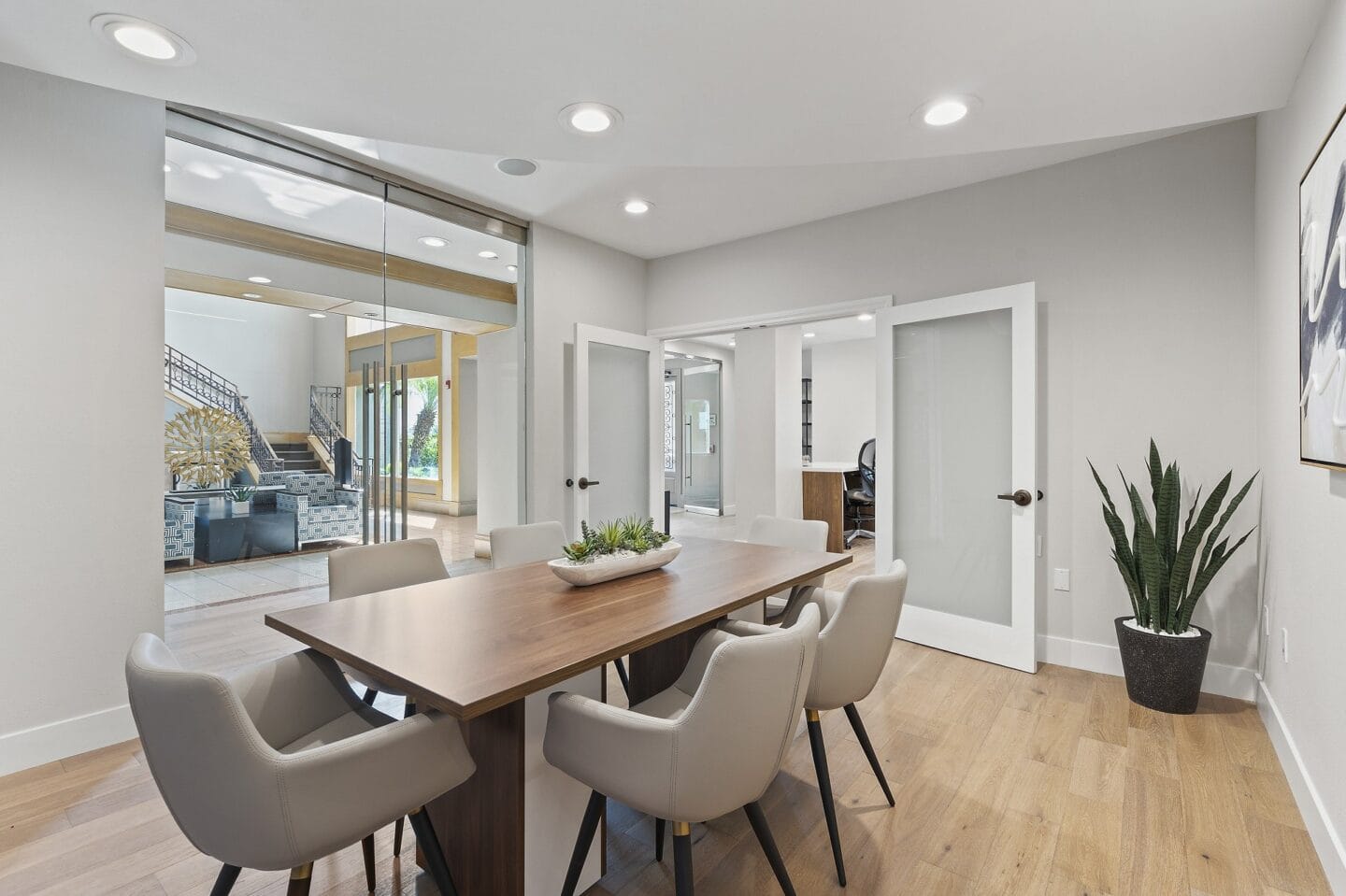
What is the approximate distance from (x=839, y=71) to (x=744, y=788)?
199 centimetres

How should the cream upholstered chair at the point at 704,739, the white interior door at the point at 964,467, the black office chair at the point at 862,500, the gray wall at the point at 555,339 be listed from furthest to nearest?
1. the black office chair at the point at 862,500
2. the gray wall at the point at 555,339
3. the white interior door at the point at 964,467
4. the cream upholstered chair at the point at 704,739

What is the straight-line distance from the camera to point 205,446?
2.71 m

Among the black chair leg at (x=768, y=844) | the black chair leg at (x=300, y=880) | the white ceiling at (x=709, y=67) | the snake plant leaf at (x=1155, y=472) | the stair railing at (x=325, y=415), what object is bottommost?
the black chair leg at (x=768, y=844)

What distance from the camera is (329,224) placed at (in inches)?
127

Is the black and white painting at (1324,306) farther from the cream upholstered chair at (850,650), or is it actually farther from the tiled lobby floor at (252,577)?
the tiled lobby floor at (252,577)

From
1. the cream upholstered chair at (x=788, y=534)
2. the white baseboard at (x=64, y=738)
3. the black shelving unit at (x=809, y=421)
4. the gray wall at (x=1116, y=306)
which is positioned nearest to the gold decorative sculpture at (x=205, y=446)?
the white baseboard at (x=64, y=738)

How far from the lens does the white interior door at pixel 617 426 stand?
4.19 metres

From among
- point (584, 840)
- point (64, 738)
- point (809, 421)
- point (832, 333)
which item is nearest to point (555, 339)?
point (64, 738)

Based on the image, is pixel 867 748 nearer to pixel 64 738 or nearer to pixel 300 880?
pixel 300 880

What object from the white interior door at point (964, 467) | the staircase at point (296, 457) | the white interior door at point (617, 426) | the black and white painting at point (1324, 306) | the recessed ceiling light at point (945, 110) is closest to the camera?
the black and white painting at point (1324, 306)

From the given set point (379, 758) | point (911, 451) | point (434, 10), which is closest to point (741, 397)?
point (911, 451)

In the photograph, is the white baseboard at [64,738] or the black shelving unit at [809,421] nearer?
the white baseboard at [64,738]

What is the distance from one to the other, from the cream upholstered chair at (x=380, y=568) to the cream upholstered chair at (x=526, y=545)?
266 mm

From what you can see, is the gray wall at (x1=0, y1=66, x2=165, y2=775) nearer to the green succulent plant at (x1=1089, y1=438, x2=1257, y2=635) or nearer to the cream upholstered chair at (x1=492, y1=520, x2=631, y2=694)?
the cream upholstered chair at (x1=492, y1=520, x2=631, y2=694)
